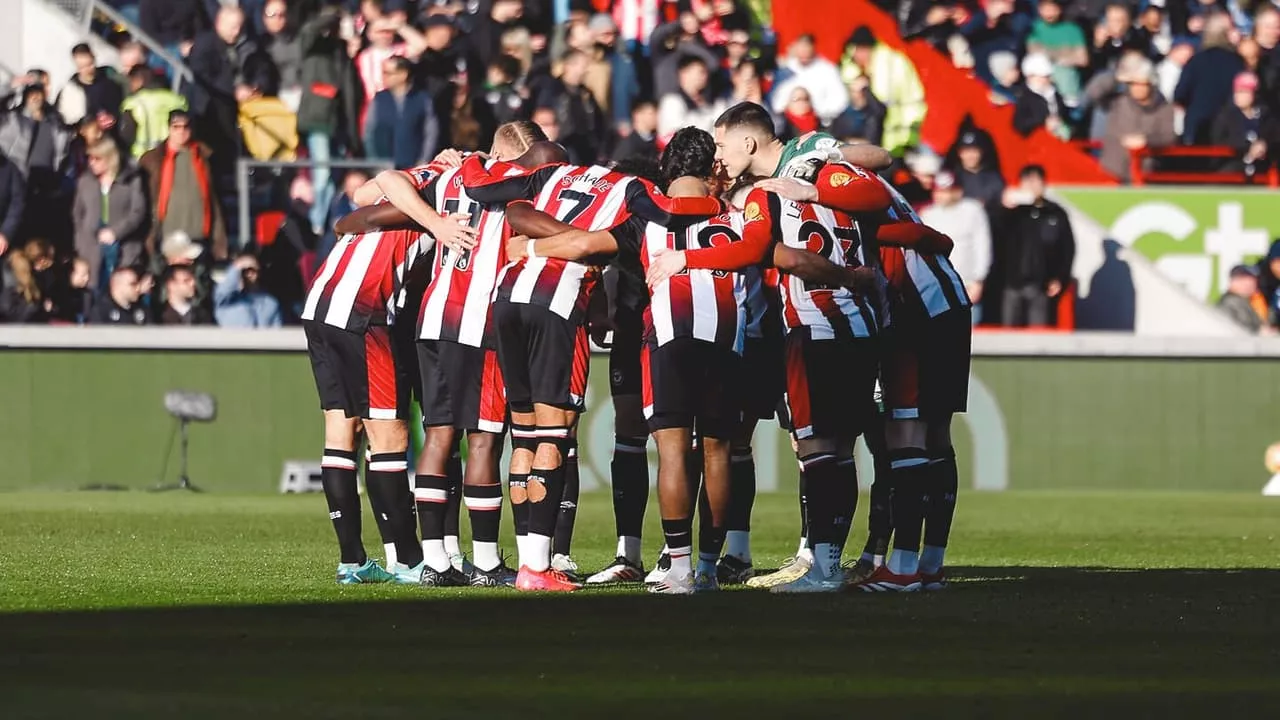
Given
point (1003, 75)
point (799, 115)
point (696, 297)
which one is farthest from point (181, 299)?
point (696, 297)

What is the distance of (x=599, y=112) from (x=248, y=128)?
355 cm

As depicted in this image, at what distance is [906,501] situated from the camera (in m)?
11.2

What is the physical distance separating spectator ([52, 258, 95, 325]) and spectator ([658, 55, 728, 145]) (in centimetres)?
578

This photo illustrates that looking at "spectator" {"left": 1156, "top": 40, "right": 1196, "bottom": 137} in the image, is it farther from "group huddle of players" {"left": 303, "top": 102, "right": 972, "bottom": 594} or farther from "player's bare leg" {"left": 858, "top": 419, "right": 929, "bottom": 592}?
"player's bare leg" {"left": 858, "top": 419, "right": 929, "bottom": 592}

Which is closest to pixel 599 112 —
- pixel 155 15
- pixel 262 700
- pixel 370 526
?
pixel 155 15

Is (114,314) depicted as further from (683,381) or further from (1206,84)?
(683,381)

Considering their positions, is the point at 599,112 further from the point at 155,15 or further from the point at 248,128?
the point at 155,15

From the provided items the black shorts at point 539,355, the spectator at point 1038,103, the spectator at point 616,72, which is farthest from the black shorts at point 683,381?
the spectator at point 1038,103

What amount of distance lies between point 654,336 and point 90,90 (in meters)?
14.1

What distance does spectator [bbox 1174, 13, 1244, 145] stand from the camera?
81.8 ft

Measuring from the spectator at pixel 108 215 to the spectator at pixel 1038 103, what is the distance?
9065 millimetres

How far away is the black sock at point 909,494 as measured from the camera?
11172 millimetres

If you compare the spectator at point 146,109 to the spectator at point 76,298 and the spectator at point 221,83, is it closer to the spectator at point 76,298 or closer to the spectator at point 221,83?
the spectator at point 221,83

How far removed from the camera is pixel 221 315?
22.5m
